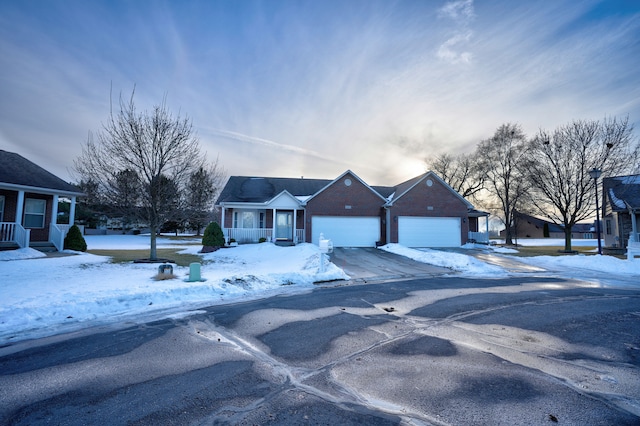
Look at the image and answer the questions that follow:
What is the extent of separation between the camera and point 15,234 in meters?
15.4

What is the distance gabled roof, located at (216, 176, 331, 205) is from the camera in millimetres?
24328

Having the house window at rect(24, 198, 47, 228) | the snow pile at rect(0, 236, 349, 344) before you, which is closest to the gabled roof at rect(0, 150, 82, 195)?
the house window at rect(24, 198, 47, 228)

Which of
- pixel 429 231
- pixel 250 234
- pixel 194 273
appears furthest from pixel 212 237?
pixel 429 231

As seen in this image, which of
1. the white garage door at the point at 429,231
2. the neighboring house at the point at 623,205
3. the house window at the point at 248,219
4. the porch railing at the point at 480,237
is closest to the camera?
the neighboring house at the point at 623,205

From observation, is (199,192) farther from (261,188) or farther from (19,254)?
(261,188)

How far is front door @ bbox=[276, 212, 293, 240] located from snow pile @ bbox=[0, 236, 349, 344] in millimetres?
11262

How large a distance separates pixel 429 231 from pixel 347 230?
6.80m

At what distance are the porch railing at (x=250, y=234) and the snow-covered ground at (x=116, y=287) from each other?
8331 mm

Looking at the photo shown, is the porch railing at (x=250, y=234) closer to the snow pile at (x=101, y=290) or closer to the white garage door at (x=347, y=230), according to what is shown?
the white garage door at (x=347, y=230)

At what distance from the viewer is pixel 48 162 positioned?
65.7 ft

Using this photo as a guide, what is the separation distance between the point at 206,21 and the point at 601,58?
15.6 meters

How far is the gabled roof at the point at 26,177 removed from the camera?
15.6 metres

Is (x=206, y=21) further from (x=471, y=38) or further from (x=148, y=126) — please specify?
(x=471, y=38)

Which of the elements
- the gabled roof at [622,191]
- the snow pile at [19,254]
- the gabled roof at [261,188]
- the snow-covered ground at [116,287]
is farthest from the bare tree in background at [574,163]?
the snow pile at [19,254]
